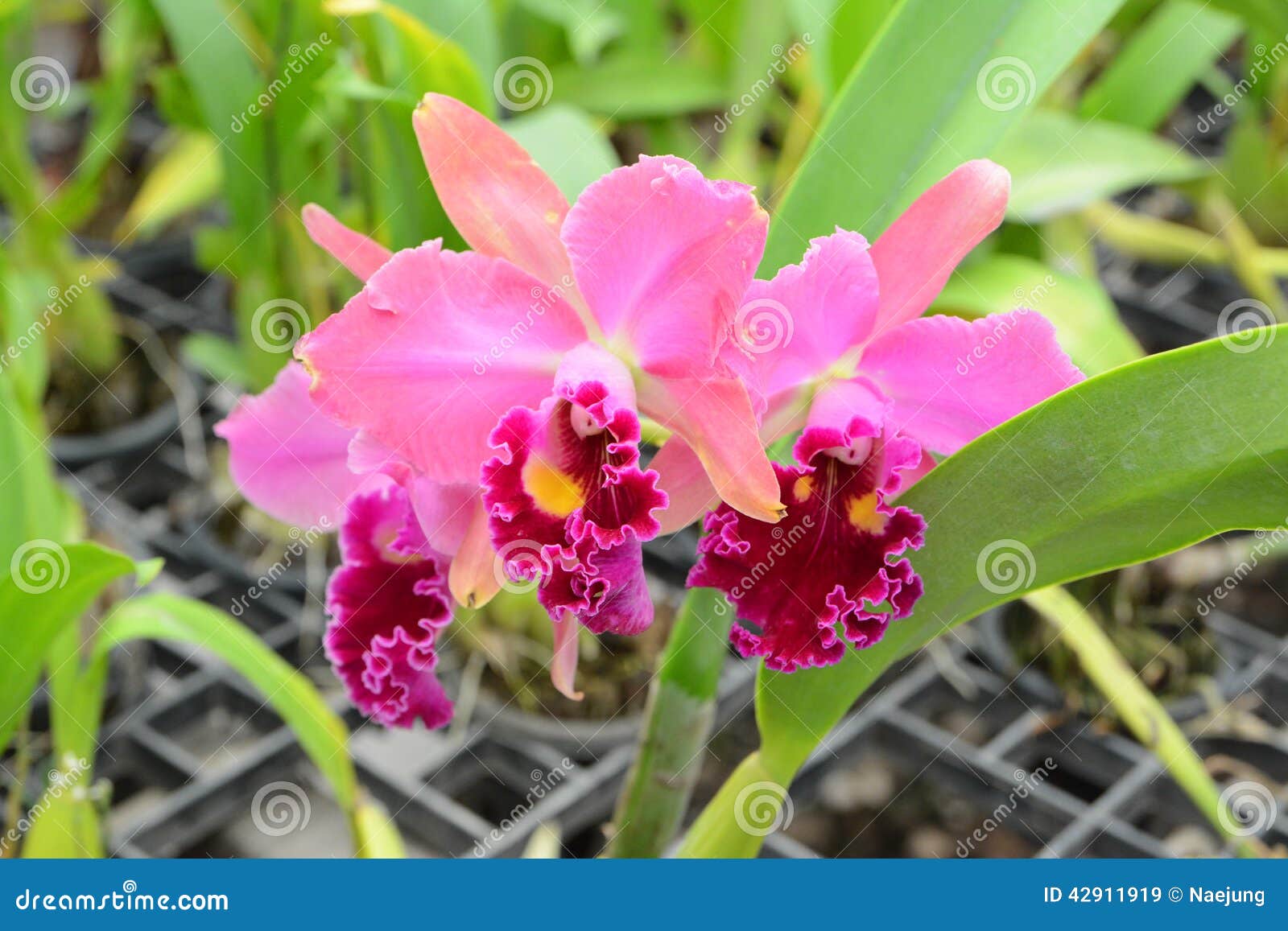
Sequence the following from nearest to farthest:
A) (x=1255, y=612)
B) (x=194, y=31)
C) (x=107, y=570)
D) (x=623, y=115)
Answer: (x=107, y=570)
(x=194, y=31)
(x=1255, y=612)
(x=623, y=115)

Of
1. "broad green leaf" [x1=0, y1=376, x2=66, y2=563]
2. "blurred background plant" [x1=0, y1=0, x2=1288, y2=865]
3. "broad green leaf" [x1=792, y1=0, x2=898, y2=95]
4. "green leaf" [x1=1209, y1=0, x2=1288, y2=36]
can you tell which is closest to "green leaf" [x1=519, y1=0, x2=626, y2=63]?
"blurred background plant" [x1=0, y1=0, x2=1288, y2=865]

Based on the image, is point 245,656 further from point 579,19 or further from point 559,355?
point 579,19

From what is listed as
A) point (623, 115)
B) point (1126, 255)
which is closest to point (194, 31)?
point (623, 115)

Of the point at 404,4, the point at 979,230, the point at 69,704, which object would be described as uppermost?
the point at 404,4

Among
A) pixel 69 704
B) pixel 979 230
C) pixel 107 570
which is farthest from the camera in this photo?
pixel 69 704

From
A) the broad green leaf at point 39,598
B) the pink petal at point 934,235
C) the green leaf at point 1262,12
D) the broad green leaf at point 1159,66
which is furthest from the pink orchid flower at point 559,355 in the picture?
the broad green leaf at point 1159,66

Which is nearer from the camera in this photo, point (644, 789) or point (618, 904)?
point (618, 904)

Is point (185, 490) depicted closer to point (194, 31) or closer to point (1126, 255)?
point (194, 31)
